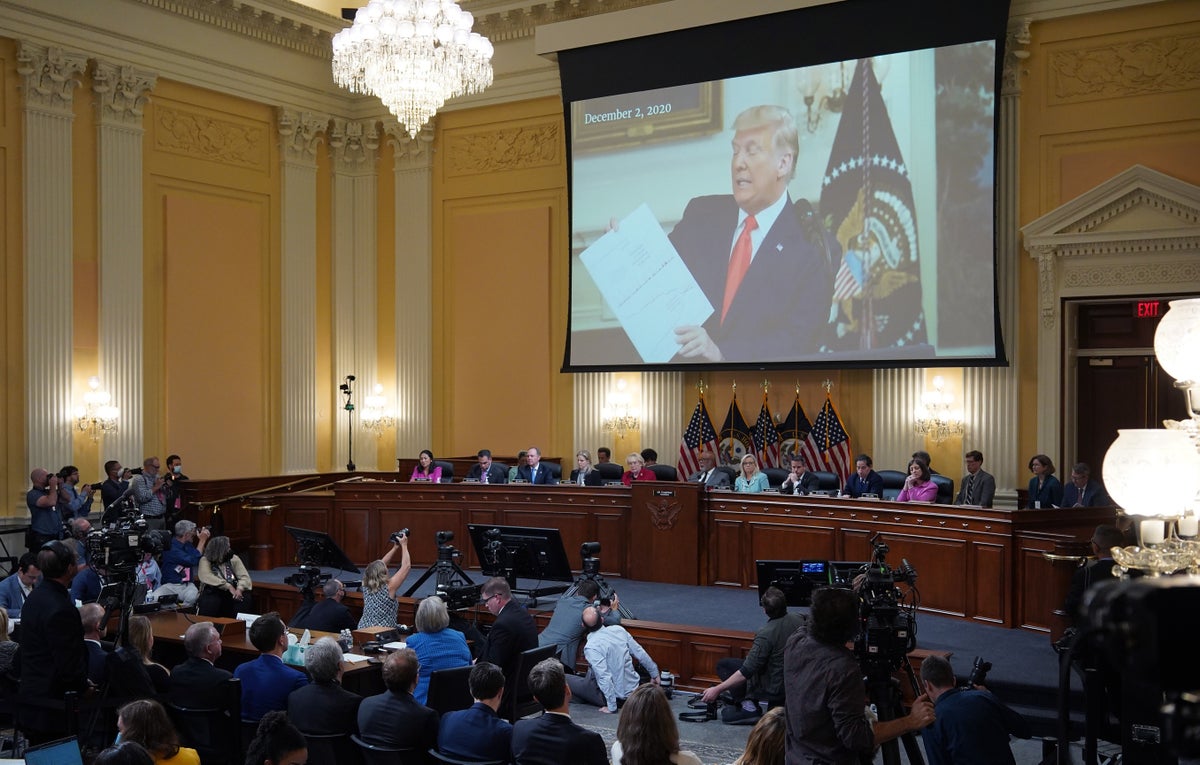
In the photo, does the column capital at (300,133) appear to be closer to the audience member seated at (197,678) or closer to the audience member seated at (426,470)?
the audience member seated at (426,470)

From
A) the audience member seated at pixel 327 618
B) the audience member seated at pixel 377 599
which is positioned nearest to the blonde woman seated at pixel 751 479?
the audience member seated at pixel 377 599

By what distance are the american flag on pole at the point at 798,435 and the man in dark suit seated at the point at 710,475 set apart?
99 cm

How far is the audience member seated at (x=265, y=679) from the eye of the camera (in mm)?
5961

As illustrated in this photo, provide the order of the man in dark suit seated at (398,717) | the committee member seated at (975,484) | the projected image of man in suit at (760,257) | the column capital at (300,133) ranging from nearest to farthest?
the man in dark suit seated at (398,717) → the committee member seated at (975,484) → the projected image of man in suit at (760,257) → the column capital at (300,133)

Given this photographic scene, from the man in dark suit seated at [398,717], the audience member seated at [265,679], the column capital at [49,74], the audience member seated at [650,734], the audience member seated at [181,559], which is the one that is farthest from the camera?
the column capital at [49,74]

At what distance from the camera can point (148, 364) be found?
14586mm

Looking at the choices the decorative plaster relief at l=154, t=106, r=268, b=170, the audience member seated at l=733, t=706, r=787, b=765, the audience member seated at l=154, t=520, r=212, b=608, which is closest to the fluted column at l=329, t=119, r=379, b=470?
the decorative plaster relief at l=154, t=106, r=268, b=170

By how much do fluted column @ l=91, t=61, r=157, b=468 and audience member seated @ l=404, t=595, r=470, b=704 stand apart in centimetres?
890

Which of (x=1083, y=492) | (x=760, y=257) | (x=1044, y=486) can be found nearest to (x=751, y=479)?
(x=1044, y=486)

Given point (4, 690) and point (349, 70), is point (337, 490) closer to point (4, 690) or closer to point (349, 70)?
point (349, 70)

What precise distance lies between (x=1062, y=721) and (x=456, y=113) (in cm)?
1425

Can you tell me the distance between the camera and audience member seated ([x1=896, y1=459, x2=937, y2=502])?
1066 centimetres

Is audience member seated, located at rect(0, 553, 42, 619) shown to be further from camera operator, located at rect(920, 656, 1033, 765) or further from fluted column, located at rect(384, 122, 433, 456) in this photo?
fluted column, located at rect(384, 122, 433, 456)

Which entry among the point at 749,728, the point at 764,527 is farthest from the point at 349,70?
the point at 749,728
